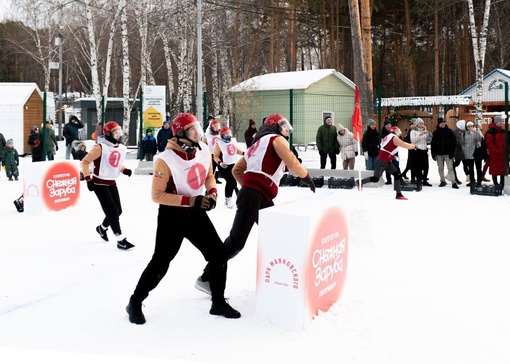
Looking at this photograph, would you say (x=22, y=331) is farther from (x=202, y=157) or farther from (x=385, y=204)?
(x=385, y=204)

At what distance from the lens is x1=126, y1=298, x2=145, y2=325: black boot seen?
5.10 m

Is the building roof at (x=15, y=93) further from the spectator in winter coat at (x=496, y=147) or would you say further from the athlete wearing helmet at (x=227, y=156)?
the spectator in winter coat at (x=496, y=147)

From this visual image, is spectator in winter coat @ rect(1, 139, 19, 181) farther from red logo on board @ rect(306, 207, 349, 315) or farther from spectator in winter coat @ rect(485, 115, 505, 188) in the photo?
red logo on board @ rect(306, 207, 349, 315)

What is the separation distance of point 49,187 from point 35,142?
28.8ft

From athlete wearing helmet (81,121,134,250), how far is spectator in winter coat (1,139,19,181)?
386 inches

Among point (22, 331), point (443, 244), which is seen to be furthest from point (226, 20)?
point (22, 331)

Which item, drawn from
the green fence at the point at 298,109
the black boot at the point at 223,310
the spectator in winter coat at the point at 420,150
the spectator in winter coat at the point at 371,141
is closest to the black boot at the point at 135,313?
the black boot at the point at 223,310

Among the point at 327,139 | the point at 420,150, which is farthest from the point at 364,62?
the point at 420,150

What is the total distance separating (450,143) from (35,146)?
12.0m

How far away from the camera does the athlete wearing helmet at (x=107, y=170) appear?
27.0 feet

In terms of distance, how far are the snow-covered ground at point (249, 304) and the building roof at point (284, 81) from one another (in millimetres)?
25175

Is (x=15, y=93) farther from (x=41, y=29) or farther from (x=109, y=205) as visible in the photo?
(x=41, y=29)

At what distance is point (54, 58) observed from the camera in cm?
5162

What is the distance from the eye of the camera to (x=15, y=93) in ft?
92.4
